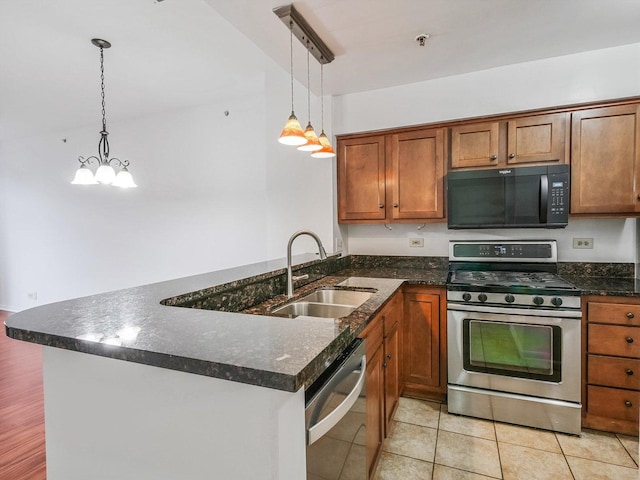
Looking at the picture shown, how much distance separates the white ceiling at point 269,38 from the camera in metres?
1.84

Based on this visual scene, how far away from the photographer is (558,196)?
2379 millimetres

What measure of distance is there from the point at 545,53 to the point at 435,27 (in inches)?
39.0

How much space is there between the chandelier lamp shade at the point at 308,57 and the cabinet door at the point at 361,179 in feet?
2.78

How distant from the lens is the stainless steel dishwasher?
945mm

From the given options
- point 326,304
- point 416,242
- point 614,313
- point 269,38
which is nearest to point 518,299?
point 614,313

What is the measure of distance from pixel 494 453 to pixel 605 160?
2146 mm

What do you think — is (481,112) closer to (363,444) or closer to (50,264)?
(363,444)

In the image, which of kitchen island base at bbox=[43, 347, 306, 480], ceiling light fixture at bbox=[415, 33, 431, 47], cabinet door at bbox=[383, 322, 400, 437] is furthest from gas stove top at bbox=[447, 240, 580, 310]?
kitchen island base at bbox=[43, 347, 306, 480]

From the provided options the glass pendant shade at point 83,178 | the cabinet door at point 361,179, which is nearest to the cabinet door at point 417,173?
the cabinet door at point 361,179

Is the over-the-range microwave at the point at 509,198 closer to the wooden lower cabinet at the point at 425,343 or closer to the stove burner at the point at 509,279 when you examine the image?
the stove burner at the point at 509,279

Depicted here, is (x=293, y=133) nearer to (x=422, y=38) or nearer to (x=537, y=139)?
(x=422, y=38)

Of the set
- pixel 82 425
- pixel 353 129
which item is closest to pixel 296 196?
pixel 353 129

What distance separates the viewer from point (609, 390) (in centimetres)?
209

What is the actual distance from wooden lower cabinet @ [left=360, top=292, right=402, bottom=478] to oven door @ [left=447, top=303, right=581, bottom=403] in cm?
46
